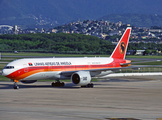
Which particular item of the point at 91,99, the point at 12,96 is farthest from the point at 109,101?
the point at 12,96

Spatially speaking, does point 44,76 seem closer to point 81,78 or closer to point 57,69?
point 57,69

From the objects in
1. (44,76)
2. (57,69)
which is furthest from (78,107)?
(57,69)

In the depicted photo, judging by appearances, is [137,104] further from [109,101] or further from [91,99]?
[91,99]

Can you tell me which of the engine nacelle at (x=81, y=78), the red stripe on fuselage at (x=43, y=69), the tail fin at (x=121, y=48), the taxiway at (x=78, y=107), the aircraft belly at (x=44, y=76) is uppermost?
the tail fin at (x=121, y=48)

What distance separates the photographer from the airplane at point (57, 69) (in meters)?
39.7

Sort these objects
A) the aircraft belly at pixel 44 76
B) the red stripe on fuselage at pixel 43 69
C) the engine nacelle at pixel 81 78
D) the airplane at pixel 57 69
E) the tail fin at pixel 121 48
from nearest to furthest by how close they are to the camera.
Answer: the red stripe on fuselage at pixel 43 69 → the airplane at pixel 57 69 → the aircraft belly at pixel 44 76 → the engine nacelle at pixel 81 78 → the tail fin at pixel 121 48

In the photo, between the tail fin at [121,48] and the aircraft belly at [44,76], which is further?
the tail fin at [121,48]

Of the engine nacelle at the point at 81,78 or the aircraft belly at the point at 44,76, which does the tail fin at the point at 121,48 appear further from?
the aircraft belly at the point at 44,76

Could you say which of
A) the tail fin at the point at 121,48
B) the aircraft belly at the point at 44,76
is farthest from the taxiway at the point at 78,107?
the tail fin at the point at 121,48

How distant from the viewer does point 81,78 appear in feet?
135

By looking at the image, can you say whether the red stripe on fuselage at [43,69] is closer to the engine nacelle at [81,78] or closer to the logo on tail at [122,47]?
the engine nacelle at [81,78]

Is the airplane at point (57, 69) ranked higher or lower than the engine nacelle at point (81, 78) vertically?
higher

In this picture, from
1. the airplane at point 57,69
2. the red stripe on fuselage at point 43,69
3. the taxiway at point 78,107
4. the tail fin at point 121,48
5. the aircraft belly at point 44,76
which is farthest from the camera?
the tail fin at point 121,48

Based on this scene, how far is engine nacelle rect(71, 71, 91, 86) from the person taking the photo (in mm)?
41156
